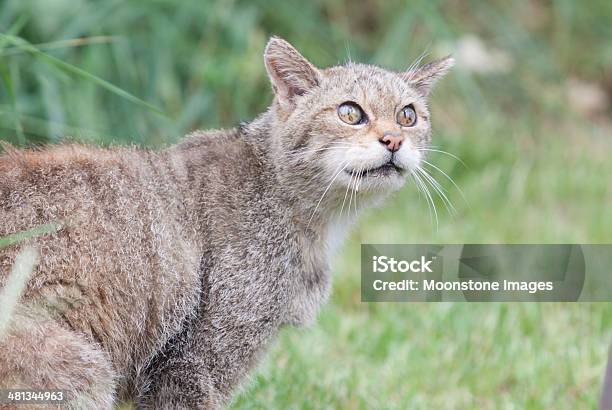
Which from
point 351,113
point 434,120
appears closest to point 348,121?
point 351,113

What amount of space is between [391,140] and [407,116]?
33cm

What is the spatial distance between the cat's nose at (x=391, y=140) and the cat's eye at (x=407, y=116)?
0.24 metres

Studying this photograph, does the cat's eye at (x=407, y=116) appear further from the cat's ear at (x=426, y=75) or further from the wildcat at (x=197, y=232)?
the cat's ear at (x=426, y=75)

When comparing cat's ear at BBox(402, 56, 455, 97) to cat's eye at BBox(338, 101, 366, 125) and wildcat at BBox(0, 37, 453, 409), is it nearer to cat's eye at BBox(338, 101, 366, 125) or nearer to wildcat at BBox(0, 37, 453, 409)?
wildcat at BBox(0, 37, 453, 409)

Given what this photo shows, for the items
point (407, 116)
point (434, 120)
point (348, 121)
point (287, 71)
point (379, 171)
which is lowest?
point (379, 171)

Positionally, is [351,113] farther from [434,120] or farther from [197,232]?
[434,120]

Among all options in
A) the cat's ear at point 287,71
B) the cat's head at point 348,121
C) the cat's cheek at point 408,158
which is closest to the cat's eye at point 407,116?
the cat's head at point 348,121

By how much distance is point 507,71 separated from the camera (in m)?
7.52

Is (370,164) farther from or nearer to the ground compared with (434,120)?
nearer to the ground

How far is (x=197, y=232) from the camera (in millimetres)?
3777

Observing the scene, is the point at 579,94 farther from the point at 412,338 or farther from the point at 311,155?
the point at 311,155

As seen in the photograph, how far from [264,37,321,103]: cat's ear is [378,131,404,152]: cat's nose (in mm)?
459

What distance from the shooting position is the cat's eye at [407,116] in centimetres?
403

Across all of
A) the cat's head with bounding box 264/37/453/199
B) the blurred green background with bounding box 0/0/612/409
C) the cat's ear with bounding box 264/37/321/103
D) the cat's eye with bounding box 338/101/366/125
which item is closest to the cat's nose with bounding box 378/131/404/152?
the cat's head with bounding box 264/37/453/199
